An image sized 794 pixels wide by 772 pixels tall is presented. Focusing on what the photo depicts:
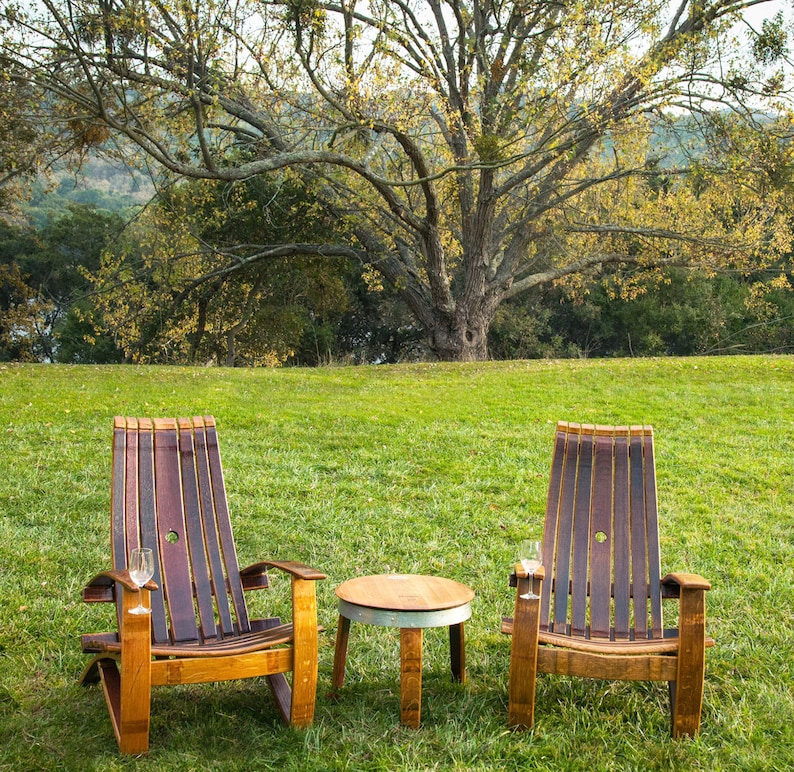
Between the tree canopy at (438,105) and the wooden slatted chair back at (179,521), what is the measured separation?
7665 mm

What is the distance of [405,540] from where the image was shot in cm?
624

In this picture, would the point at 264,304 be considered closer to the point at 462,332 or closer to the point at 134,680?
the point at 462,332

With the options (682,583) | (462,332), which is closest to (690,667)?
(682,583)

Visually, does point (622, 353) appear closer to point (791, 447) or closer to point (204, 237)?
point (204, 237)

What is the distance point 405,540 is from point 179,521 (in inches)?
95.8

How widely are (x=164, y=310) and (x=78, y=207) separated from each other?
20.2 m

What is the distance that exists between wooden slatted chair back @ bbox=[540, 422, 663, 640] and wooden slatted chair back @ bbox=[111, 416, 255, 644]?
5.09 ft

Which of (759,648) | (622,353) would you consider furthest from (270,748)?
(622,353)

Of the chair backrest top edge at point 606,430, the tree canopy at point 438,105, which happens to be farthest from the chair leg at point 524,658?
the tree canopy at point 438,105

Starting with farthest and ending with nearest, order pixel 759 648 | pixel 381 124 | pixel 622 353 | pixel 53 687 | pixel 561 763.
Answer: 1. pixel 622 353
2. pixel 381 124
3. pixel 759 648
4. pixel 53 687
5. pixel 561 763

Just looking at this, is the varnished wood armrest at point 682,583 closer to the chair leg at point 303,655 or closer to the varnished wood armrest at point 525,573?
the varnished wood armrest at point 525,573

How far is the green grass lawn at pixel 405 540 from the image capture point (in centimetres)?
348

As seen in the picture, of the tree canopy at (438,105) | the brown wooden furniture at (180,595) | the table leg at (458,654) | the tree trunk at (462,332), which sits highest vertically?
A: the tree canopy at (438,105)

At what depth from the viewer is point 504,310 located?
32.3 m
